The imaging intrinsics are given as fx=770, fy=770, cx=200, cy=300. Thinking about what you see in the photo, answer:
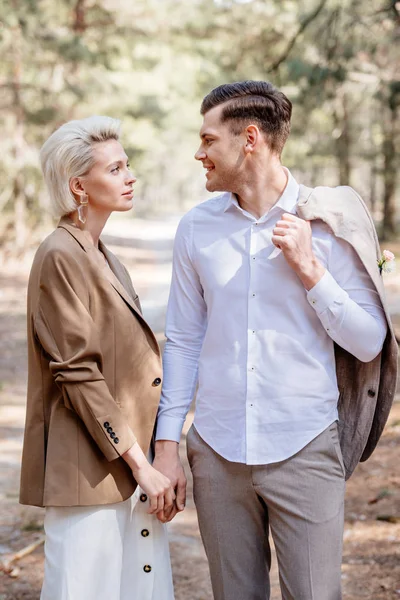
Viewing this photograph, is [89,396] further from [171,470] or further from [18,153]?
[18,153]

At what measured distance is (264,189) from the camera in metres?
2.62

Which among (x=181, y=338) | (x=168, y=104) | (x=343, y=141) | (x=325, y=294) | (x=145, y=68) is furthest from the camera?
(x=168, y=104)

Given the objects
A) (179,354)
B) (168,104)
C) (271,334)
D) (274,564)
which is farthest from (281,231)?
(168,104)

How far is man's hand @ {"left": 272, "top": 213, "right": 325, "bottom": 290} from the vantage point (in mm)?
2393

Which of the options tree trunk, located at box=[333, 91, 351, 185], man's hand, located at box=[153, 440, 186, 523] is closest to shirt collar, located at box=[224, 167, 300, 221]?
man's hand, located at box=[153, 440, 186, 523]

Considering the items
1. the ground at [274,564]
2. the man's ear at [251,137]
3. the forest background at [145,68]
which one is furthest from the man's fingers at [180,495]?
the forest background at [145,68]

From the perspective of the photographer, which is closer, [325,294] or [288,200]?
[325,294]

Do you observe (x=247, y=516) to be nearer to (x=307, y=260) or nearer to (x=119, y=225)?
(x=307, y=260)

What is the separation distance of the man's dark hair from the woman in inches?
17.8

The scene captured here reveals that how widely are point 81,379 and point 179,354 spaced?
0.44 metres

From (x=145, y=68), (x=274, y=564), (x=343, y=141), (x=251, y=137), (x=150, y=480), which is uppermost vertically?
(x=145, y=68)

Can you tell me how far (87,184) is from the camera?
2730 mm

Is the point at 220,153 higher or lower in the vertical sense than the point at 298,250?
higher

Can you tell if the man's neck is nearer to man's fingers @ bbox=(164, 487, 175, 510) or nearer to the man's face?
the man's face
